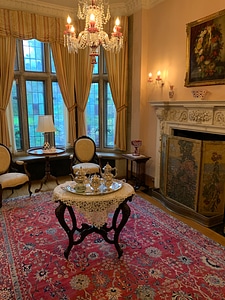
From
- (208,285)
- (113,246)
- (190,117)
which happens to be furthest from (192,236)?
(190,117)

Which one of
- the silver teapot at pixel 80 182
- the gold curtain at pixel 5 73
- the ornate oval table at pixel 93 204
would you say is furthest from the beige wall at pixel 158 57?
the gold curtain at pixel 5 73

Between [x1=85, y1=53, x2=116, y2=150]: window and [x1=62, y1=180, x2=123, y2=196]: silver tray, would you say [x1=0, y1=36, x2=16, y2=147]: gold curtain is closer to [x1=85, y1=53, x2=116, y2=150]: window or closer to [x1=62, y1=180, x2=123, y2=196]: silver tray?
[x1=85, y1=53, x2=116, y2=150]: window

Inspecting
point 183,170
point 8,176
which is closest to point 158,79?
point 183,170

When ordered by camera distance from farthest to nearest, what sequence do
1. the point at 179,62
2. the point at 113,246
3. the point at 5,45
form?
the point at 5,45 < the point at 179,62 < the point at 113,246

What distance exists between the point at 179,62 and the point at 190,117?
108cm

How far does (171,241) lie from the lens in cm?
298

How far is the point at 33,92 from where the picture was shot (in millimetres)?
5430

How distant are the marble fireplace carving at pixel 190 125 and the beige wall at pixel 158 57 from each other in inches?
8.5

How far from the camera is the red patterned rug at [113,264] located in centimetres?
217

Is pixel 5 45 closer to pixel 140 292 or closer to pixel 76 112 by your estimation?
pixel 76 112

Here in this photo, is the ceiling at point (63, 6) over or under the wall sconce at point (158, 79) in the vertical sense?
over

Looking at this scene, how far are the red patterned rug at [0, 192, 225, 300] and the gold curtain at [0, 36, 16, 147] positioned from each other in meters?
2.14

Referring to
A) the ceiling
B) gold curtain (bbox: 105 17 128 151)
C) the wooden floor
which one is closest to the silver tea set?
the wooden floor

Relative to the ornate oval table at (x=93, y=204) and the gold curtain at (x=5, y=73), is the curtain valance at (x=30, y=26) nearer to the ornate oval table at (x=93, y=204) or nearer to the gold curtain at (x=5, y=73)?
the gold curtain at (x=5, y=73)
